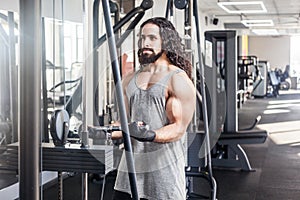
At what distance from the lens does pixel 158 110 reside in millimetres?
1549

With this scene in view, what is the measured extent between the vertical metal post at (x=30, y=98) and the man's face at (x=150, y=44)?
55 cm

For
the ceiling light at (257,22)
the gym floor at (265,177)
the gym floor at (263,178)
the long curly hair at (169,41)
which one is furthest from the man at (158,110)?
the ceiling light at (257,22)

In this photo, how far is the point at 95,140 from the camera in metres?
1.61

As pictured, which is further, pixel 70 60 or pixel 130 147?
pixel 70 60

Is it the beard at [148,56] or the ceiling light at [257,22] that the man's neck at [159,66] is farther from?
the ceiling light at [257,22]

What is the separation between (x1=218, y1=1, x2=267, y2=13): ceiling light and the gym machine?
16.6ft

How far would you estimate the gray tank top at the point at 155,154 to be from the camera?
1.55 metres

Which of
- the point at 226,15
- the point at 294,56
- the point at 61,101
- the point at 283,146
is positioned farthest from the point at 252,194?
the point at 294,56

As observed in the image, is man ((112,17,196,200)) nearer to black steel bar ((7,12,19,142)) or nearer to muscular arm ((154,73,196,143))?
muscular arm ((154,73,196,143))

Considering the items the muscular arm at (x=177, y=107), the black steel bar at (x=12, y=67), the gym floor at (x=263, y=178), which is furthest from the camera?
the gym floor at (x=263, y=178)

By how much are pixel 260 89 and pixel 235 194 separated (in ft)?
37.3

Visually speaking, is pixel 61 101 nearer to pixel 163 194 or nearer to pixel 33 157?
pixel 163 194

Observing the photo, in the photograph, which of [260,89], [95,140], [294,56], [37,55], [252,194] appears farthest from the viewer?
[294,56]

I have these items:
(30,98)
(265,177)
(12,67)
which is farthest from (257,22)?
(30,98)
